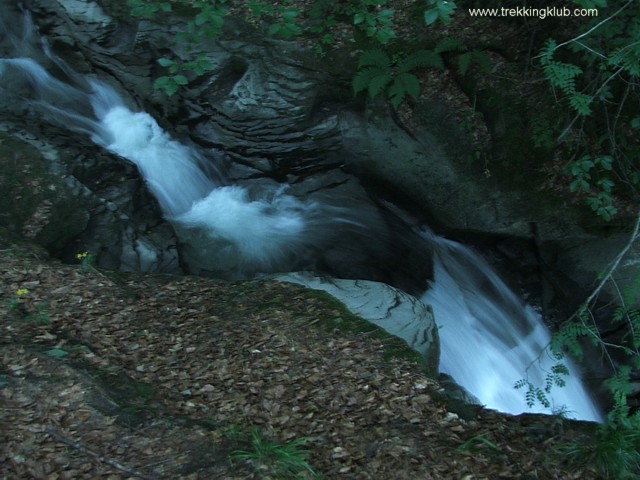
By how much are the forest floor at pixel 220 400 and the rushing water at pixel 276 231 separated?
238 cm

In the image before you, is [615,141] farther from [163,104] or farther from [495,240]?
[163,104]

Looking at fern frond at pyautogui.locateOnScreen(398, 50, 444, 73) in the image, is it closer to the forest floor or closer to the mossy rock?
the forest floor

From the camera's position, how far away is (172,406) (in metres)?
3.92

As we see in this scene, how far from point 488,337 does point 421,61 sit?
3.77m

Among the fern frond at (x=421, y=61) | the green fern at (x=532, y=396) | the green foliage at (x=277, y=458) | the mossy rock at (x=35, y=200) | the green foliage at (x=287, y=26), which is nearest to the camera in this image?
the green foliage at (x=277, y=458)

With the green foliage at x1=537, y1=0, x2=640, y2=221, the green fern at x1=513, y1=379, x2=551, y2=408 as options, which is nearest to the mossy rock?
the green fern at x1=513, y1=379, x2=551, y2=408

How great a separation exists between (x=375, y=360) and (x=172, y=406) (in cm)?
159

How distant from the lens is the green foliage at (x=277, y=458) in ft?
10.9

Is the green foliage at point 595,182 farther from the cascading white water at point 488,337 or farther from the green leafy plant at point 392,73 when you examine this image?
the green leafy plant at point 392,73

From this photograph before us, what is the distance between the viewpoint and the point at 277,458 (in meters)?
3.39

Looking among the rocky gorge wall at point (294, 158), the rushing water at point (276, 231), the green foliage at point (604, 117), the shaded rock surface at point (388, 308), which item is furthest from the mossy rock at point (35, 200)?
the green foliage at point (604, 117)

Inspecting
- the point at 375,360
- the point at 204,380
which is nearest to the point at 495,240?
the point at 375,360

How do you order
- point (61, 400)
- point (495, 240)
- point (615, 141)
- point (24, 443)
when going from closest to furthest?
point (24, 443) < point (61, 400) < point (615, 141) < point (495, 240)

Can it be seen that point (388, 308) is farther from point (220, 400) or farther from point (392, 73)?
point (392, 73)
